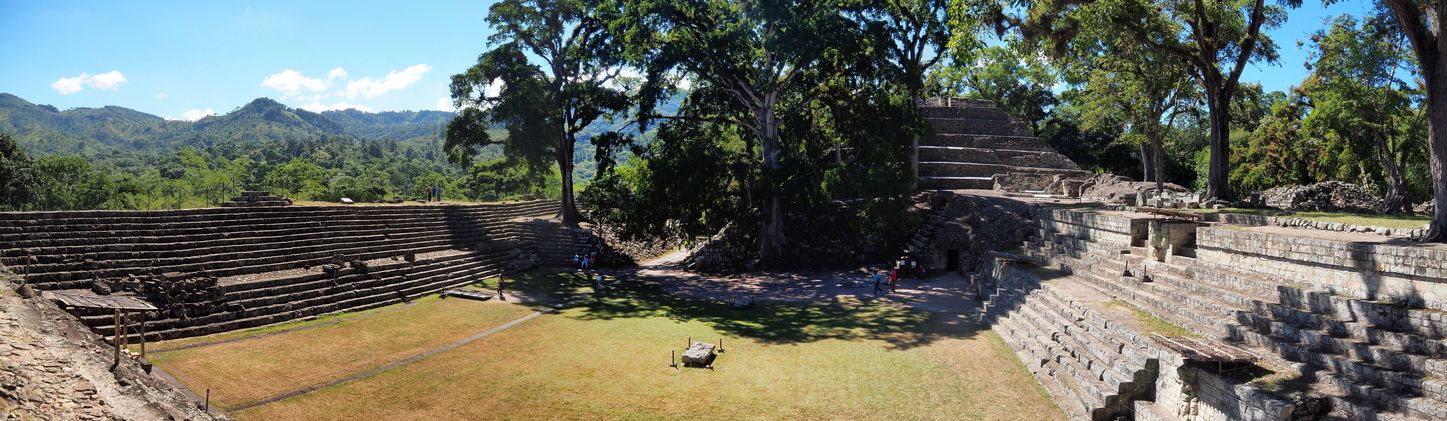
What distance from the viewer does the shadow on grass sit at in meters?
17.0

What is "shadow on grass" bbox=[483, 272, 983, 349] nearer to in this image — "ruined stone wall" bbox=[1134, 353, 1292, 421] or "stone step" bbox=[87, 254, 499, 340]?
"stone step" bbox=[87, 254, 499, 340]

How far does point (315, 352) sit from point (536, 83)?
1689 cm

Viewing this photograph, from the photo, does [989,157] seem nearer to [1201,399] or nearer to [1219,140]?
[1219,140]

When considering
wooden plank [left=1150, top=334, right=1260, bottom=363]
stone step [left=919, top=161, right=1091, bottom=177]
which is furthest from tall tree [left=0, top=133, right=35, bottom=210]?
stone step [left=919, top=161, right=1091, bottom=177]

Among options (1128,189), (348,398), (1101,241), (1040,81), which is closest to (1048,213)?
(1101,241)

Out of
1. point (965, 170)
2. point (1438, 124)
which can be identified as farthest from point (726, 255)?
point (1438, 124)

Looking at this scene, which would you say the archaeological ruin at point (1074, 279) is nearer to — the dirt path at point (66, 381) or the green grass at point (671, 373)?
the dirt path at point (66, 381)

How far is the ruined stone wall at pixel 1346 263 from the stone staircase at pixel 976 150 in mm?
18614

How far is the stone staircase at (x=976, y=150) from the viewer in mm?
33656

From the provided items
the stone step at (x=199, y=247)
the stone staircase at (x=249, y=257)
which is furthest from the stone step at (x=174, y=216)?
the stone step at (x=199, y=247)

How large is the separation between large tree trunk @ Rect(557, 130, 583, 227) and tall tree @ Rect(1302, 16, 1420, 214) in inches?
1106

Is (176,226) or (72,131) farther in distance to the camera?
(72,131)

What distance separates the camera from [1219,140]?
20688mm

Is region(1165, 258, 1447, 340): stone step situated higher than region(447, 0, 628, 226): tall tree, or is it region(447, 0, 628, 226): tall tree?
region(447, 0, 628, 226): tall tree
